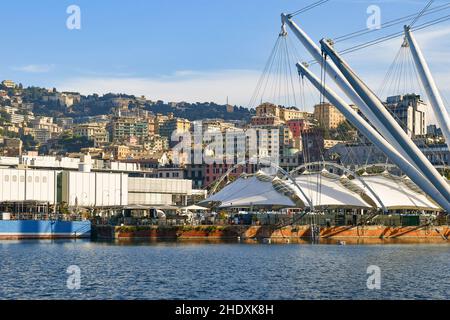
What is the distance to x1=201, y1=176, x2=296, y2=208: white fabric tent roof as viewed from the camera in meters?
113

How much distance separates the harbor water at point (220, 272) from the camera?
47188 millimetres

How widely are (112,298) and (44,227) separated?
64053mm

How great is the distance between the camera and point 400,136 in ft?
176

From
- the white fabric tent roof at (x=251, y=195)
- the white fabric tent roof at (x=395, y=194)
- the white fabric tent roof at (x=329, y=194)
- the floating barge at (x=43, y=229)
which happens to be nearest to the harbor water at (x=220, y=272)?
the floating barge at (x=43, y=229)

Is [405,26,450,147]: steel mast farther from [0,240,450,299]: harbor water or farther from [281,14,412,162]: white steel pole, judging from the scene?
[0,240,450,299]: harbor water

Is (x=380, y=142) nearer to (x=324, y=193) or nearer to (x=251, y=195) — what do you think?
(x=324, y=193)

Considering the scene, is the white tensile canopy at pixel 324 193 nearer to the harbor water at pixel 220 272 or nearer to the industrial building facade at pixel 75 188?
the industrial building facade at pixel 75 188

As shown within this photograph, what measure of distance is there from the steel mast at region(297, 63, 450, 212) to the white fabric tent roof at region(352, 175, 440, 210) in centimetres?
4110

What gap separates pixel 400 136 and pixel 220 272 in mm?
15365

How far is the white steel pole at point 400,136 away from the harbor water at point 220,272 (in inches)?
246

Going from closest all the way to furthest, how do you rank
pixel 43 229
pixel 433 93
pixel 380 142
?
pixel 380 142 < pixel 433 93 < pixel 43 229

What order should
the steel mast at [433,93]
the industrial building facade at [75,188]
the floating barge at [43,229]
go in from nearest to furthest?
the steel mast at [433,93] → the floating barge at [43,229] → the industrial building facade at [75,188]

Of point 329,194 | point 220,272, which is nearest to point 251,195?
point 329,194
